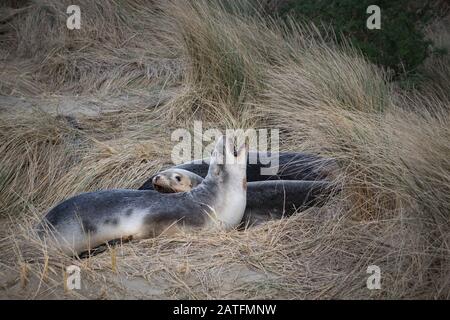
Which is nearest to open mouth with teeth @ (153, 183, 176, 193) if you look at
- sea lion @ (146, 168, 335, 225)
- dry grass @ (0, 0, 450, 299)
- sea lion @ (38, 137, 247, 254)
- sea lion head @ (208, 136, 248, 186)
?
sea lion @ (146, 168, 335, 225)

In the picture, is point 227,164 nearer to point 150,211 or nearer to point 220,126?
point 150,211

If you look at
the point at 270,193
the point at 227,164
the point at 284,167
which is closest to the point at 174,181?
the point at 227,164

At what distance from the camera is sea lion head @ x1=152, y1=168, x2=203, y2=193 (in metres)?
4.16

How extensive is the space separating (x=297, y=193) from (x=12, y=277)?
1.69m

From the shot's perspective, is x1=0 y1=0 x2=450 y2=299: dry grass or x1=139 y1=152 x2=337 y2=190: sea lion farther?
x1=139 y1=152 x2=337 y2=190: sea lion

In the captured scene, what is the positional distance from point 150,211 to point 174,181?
37 centimetres

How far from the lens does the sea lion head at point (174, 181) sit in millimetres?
4160

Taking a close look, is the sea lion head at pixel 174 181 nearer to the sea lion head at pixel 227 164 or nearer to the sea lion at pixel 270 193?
the sea lion at pixel 270 193

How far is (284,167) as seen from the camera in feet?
15.0

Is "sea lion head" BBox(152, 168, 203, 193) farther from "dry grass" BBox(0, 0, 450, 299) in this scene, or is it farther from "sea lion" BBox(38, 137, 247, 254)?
"dry grass" BBox(0, 0, 450, 299)

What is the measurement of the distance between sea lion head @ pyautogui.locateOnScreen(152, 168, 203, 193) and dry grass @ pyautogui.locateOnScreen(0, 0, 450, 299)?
1.33 feet

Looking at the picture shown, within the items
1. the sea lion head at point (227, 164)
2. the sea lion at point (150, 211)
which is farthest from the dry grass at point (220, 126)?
the sea lion head at point (227, 164)

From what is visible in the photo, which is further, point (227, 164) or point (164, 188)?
point (164, 188)
